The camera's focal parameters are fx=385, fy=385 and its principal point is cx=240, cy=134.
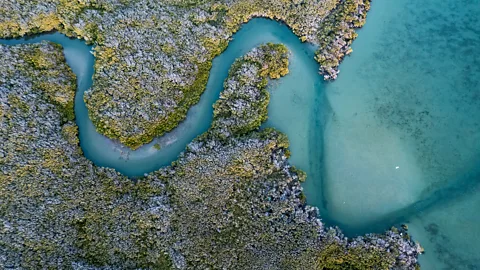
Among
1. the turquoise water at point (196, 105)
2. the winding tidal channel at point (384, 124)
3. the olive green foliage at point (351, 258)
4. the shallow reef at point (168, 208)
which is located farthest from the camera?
the turquoise water at point (196, 105)

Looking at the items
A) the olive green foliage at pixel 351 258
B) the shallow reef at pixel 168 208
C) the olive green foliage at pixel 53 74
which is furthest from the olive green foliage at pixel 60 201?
the olive green foliage at pixel 351 258

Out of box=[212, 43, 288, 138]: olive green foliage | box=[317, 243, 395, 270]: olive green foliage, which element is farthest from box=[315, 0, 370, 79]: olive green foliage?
box=[317, 243, 395, 270]: olive green foliage

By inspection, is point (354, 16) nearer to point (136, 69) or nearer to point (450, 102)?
point (450, 102)

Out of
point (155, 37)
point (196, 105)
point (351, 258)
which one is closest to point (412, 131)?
point (351, 258)

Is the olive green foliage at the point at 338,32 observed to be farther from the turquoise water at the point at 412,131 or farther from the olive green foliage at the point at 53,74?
the olive green foliage at the point at 53,74

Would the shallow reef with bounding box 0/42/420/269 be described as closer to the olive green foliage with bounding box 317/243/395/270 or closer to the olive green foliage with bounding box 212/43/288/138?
the olive green foliage with bounding box 317/243/395/270

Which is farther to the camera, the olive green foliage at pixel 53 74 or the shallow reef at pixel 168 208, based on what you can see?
the olive green foliage at pixel 53 74
